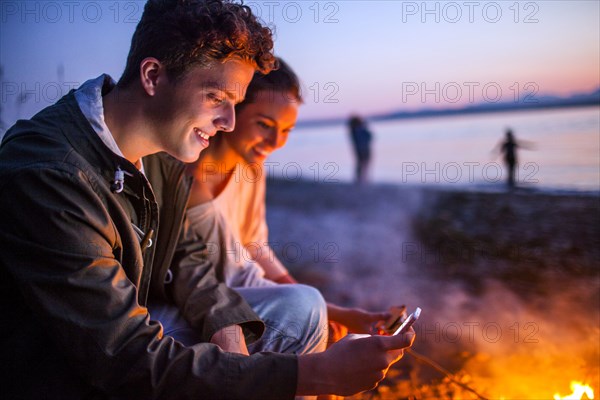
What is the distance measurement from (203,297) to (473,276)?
3602 millimetres

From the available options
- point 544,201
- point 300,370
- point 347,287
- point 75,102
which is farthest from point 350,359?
point 544,201

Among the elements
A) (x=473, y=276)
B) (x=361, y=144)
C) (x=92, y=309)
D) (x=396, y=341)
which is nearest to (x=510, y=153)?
(x=361, y=144)

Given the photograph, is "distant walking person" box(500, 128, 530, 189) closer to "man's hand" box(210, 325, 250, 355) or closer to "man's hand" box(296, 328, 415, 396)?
"man's hand" box(210, 325, 250, 355)

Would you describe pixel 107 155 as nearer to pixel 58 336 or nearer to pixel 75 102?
pixel 75 102

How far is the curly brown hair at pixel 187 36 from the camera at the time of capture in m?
1.93

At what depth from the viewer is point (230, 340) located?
205 centimetres

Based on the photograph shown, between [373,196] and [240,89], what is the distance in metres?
9.36

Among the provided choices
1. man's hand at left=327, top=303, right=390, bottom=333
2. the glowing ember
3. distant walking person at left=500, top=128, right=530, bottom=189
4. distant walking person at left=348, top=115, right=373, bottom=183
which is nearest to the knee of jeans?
man's hand at left=327, top=303, right=390, bottom=333

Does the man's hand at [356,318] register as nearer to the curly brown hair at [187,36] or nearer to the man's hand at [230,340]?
the man's hand at [230,340]

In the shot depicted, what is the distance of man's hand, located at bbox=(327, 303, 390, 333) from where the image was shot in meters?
2.38

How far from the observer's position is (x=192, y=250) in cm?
235

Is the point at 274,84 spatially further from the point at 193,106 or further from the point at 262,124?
the point at 193,106

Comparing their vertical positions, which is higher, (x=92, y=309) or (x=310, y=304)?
(x=92, y=309)

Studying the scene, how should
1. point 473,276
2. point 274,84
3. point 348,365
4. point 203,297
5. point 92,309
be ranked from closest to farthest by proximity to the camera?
point 92,309 < point 348,365 < point 203,297 < point 274,84 < point 473,276
